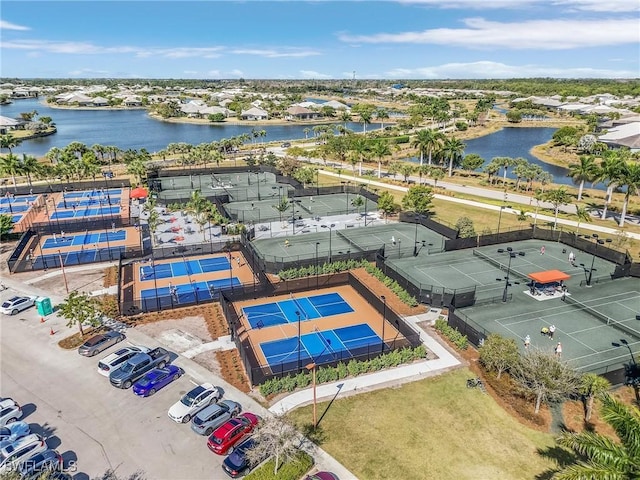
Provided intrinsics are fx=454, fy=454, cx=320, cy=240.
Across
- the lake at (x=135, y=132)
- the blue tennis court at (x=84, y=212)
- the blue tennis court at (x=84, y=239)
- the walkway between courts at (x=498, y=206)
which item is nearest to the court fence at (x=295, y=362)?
the blue tennis court at (x=84, y=239)

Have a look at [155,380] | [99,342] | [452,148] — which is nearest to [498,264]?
[155,380]

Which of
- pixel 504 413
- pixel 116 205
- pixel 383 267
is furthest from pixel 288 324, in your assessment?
pixel 116 205

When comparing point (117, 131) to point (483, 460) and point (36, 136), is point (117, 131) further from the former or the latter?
point (483, 460)

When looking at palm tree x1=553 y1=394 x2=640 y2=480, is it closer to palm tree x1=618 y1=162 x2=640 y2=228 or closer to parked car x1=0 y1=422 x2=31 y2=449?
parked car x1=0 y1=422 x2=31 y2=449

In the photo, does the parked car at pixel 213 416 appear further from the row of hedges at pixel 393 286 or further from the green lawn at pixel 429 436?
the row of hedges at pixel 393 286

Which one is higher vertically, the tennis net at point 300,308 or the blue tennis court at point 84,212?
the blue tennis court at point 84,212
